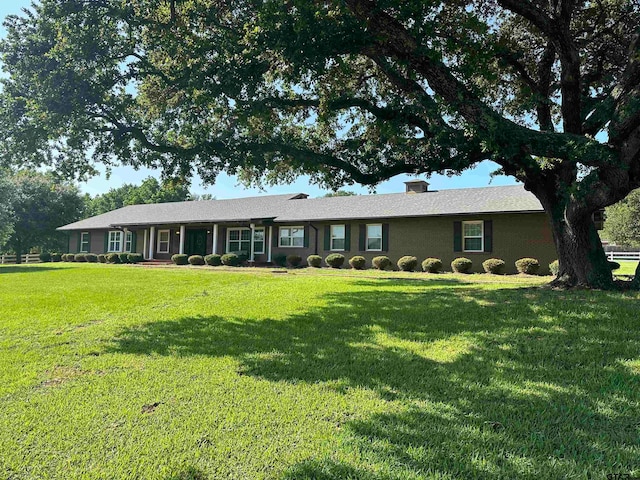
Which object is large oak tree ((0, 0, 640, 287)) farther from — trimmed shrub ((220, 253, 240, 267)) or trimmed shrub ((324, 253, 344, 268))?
trimmed shrub ((220, 253, 240, 267))

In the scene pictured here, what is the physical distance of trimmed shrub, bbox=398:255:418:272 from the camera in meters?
18.2

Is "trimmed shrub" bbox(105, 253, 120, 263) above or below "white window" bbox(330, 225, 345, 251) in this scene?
below

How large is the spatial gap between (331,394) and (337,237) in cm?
1772

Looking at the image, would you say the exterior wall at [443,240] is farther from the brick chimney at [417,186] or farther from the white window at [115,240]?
the white window at [115,240]

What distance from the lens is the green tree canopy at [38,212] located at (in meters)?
35.6

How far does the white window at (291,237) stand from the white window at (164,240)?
30.6 feet

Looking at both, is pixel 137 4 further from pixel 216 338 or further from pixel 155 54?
pixel 216 338

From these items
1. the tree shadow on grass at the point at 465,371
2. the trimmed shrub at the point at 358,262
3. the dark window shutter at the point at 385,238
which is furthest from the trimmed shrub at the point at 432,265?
the tree shadow on grass at the point at 465,371

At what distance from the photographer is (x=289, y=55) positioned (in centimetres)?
729

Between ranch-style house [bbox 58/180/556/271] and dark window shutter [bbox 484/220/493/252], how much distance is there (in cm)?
4

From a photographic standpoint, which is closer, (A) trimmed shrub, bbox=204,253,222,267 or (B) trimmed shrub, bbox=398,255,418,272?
(B) trimmed shrub, bbox=398,255,418,272

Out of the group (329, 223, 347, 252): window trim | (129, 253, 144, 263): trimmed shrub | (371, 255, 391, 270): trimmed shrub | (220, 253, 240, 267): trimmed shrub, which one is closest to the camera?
(371, 255, 391, 270): trimmed shrub

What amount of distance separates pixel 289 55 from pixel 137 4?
4.13m

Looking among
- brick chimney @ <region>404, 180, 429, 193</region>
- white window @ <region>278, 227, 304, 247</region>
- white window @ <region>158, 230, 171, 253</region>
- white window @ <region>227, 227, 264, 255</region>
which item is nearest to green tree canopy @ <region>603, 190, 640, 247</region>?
brick chimney @ <region>404, 180, 429, 193</region>
